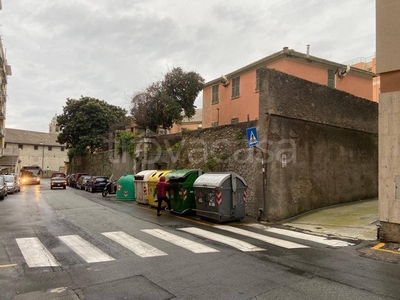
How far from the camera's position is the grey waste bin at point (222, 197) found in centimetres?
1046

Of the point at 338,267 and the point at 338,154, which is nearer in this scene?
the point at 338,267

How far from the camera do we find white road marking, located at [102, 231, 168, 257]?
6574mm

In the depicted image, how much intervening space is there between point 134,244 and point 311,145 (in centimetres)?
798

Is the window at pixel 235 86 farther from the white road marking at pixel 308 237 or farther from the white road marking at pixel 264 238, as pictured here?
the white road marking at pixel 264 238

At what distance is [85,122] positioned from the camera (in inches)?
1588

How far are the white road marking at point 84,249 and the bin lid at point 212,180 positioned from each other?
4483 millimetres

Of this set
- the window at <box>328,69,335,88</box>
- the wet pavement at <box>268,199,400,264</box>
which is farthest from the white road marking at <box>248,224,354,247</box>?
the window at <box>328,69,335,88</box>

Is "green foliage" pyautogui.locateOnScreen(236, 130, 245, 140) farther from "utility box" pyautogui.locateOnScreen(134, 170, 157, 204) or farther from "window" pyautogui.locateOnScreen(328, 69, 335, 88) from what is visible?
"window" pyautogui.locateOnScreen(328, 69, 335, 88)

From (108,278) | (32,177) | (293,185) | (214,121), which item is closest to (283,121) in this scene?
(293,185)

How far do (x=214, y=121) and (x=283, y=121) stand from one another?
13.0 meters

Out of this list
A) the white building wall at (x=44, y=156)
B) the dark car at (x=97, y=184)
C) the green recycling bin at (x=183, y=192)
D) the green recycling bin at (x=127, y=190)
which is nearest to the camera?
the green recycling bin at (x=183, y=192)

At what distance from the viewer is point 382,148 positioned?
803 centimetres

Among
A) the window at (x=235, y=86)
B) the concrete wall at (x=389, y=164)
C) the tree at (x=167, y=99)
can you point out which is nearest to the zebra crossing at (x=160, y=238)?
the concrete wall at (x=389, y=164)

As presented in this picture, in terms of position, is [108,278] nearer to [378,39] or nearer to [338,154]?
[378,39]
